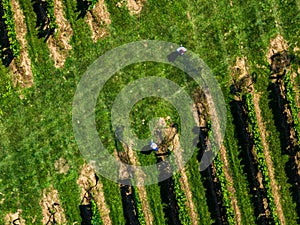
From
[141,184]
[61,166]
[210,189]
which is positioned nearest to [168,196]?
[141,184]

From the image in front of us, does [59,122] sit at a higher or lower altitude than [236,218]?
higher

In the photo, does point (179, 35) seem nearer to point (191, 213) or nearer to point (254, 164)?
point (254, 164)

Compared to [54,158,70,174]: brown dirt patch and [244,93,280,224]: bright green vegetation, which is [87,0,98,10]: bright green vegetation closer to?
[54,158,70,174]: brown dirt patch

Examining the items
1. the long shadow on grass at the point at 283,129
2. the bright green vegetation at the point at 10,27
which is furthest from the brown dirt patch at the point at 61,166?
the long shadow on grass at the point at 283,129

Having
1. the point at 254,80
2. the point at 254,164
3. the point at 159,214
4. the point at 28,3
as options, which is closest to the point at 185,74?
the point at 254,80

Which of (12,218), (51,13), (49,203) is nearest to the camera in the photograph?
(51,13)

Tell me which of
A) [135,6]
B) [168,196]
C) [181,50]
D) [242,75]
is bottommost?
[168,196]

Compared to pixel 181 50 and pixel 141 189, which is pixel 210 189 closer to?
pixel 141 189

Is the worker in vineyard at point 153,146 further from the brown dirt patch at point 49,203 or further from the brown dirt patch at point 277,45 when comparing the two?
the brown dirt patch at point 277,45
